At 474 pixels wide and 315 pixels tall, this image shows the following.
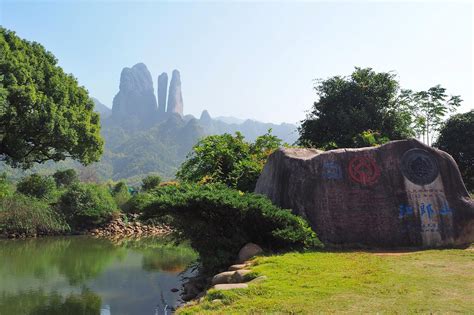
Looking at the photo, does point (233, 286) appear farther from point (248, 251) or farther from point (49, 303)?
point (49, 303)

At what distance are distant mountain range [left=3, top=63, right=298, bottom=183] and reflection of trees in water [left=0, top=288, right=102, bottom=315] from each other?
121ft

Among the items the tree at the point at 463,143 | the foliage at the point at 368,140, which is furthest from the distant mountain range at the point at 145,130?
the foliage at the point at 368,140

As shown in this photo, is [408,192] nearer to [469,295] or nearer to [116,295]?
[469,295]

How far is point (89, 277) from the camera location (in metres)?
8.73

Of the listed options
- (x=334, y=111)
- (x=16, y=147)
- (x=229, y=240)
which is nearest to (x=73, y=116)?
(x=16, y=147)

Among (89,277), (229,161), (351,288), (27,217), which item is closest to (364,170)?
(351,288)

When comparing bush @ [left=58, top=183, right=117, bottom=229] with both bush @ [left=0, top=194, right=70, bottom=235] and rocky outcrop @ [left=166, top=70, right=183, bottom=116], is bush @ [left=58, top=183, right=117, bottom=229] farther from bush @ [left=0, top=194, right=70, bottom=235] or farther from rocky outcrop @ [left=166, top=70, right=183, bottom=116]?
rocky outcrop @ [left=166, top=70, right=183, bottom=116]

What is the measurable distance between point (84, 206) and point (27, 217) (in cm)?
266

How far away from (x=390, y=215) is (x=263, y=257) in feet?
9.14

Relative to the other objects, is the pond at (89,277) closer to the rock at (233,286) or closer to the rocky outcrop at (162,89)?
the rock at (233,286)

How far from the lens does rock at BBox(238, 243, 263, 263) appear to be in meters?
6.20

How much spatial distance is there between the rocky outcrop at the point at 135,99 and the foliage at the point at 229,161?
101582mm

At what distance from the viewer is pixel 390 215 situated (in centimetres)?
743

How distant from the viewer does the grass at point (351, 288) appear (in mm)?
3811
